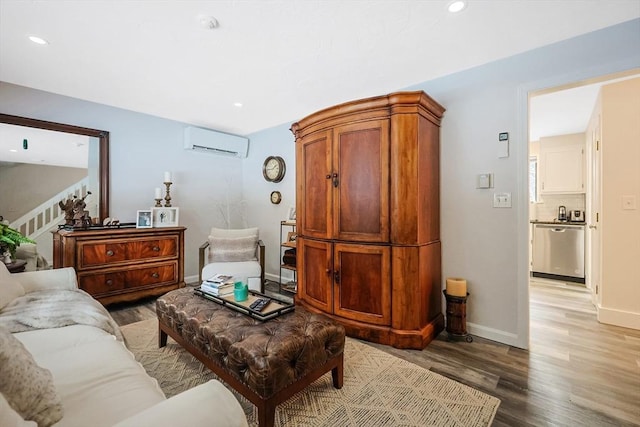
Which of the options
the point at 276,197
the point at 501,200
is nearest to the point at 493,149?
the point at 501,200

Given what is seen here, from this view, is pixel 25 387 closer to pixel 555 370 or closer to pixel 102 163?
pixel 555 370

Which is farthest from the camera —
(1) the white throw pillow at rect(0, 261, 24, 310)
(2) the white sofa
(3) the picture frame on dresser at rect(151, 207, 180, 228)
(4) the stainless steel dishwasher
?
(4) the stainless steel dishwasher

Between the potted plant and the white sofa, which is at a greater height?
the potted plant

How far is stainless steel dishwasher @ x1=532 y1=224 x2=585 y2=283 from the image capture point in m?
4.41

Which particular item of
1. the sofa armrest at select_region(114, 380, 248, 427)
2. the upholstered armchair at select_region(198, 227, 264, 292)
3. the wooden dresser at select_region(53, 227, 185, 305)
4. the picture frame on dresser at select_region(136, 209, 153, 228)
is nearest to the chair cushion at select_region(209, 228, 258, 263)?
the upholstered armchair at select_region(198, 227, 264, 292)

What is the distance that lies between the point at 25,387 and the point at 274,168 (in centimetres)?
374

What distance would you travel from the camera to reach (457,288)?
8.24ft

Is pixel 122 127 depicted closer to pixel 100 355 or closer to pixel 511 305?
pixel 100 355

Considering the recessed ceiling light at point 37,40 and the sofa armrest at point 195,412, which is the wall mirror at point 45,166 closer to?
the recessed ceiling light at point 37,40

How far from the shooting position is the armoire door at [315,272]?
2.72 m

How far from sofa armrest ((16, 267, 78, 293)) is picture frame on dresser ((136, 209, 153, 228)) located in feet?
4.34

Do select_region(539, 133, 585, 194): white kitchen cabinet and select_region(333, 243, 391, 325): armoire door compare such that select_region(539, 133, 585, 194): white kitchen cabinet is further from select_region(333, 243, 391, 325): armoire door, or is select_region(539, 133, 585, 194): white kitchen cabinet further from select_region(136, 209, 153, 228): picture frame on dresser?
select_region(136, 209, 153, 228): picture frame on dresser

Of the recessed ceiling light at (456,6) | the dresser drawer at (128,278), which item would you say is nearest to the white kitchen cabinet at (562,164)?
the recessed ceiling light at (456,6)

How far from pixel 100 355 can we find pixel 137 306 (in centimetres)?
230
